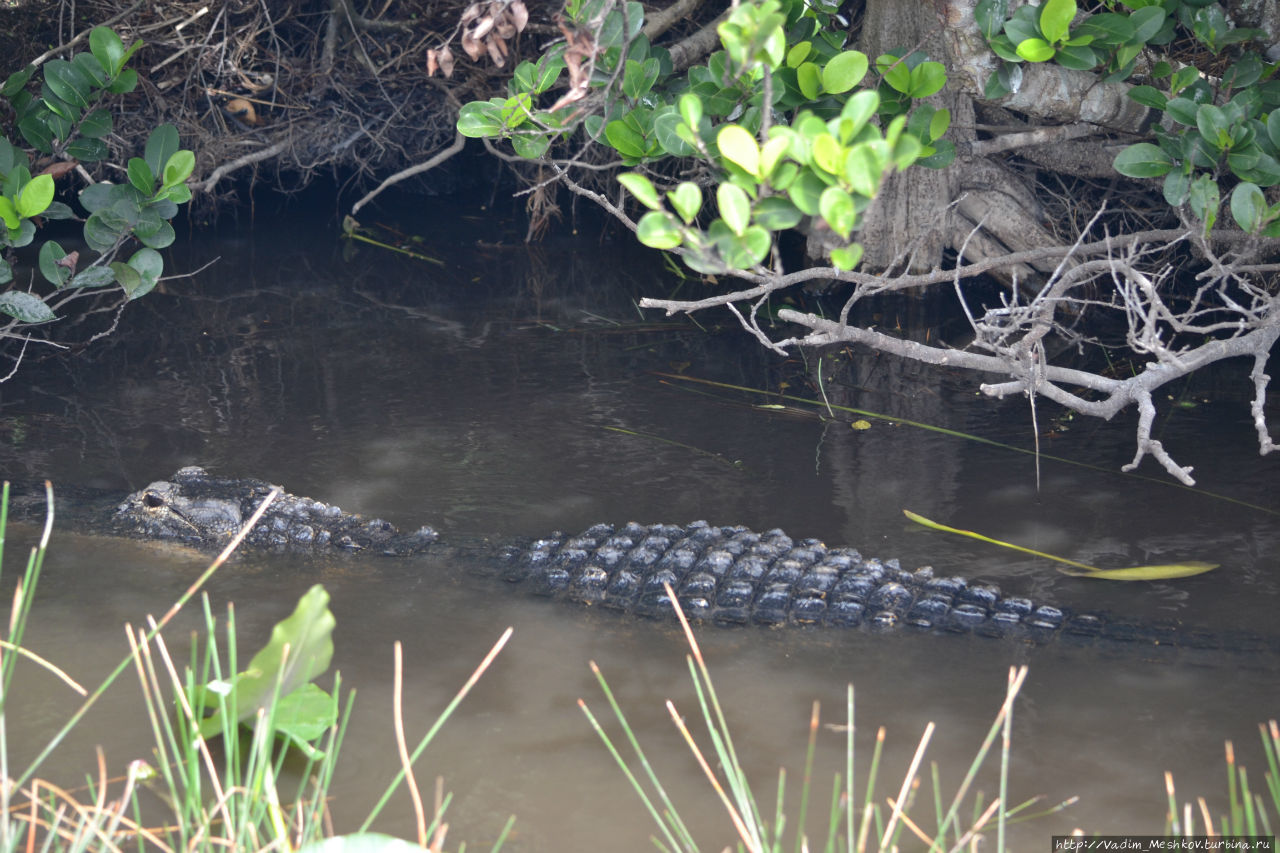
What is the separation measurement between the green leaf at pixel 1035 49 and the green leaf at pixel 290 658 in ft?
7.28

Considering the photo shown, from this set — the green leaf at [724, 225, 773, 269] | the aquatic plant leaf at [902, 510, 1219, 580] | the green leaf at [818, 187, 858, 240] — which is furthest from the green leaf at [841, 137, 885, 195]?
the aquatic plant leaf at [902, 510, 1219, 580]

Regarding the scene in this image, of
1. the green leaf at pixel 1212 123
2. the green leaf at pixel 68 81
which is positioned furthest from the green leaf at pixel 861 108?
the green leaf at pixel 68 81

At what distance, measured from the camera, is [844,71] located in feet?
8.09

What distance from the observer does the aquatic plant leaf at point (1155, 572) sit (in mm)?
2910

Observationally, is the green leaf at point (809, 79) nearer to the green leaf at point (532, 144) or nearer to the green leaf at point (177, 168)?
the green leaf at point (532, 144)

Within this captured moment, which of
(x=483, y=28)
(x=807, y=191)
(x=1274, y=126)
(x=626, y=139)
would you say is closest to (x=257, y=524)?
(x=626, y=139)

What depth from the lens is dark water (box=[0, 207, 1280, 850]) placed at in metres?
2.24

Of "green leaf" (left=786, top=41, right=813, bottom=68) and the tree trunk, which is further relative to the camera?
the tree trunk

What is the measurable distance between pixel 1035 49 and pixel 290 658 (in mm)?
2363

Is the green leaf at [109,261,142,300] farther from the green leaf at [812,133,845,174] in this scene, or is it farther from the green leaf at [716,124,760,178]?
the green leaf at [812,133,845,174]

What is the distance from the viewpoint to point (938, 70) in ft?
9.48

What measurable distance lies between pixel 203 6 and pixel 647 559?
141 inches

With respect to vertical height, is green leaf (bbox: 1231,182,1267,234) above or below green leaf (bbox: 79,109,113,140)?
below

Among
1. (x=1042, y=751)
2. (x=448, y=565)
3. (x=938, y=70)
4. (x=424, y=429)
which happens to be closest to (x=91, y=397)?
(x=424, y=429)
